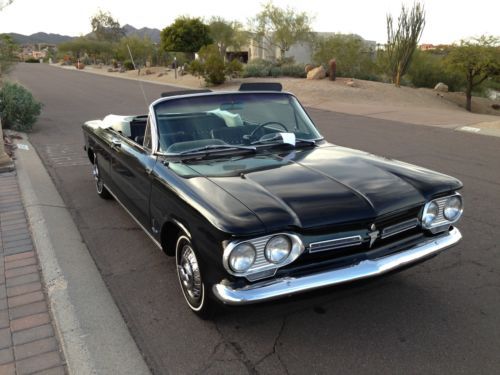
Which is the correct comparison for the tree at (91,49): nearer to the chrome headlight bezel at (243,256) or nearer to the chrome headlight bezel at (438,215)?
the chrome headlight bezel at (438,215)

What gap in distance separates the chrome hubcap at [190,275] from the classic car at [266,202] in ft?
0.04

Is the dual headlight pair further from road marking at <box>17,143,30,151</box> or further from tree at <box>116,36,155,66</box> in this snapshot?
tree at <box>116,36,155,66</box>

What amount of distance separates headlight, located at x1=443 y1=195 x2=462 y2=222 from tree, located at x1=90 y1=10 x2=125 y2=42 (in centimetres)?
9530

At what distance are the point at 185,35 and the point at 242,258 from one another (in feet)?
129

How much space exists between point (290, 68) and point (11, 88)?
19179 millimetres

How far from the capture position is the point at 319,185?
2887mm

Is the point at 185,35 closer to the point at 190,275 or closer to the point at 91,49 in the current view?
the point at 190,275

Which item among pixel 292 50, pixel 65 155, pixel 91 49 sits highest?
pixel 91 49

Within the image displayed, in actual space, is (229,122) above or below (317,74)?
below

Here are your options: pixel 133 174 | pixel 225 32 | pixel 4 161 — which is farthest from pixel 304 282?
pixel 225 32

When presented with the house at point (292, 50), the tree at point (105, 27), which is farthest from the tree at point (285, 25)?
the tree at point (105, 27)

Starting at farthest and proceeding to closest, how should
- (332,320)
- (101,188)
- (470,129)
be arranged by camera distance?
1. (470,129)
2. (101,188)
3. (332,320)

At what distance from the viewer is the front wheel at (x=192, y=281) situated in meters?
2.84

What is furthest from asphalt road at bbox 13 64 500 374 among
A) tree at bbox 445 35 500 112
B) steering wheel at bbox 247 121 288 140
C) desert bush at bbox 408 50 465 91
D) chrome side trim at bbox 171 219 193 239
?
desert bush at bbox 408 50 465 91
